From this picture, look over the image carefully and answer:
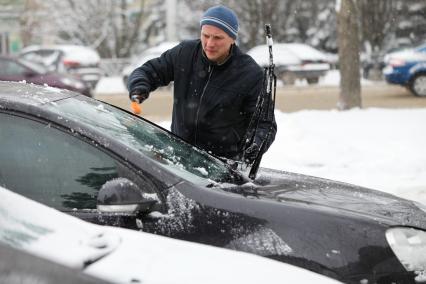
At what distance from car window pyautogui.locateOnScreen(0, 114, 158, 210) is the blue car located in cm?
1527

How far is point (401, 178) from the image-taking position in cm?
773

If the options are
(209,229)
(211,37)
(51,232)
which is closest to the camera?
(51,232)

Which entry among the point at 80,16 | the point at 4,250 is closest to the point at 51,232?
the point at 4,250

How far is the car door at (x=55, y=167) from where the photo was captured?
3.24 meters

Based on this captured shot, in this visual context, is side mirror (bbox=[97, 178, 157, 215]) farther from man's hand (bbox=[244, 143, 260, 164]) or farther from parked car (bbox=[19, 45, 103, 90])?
parked car (bbox=[19, 45, 103, 90])

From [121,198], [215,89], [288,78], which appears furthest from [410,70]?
[121,198]

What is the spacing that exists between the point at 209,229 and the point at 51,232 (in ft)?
3.09

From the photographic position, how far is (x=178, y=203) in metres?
3.15

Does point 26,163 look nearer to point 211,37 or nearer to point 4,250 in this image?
point 4,250

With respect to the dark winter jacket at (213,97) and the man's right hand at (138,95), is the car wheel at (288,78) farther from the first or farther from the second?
the man's right hand at (138,95)

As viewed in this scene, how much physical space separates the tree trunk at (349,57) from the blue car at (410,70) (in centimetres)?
402

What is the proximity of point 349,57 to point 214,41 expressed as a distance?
9870 mm

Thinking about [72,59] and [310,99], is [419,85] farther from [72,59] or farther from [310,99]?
[72,59]

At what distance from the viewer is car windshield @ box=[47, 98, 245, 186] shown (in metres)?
3.41
